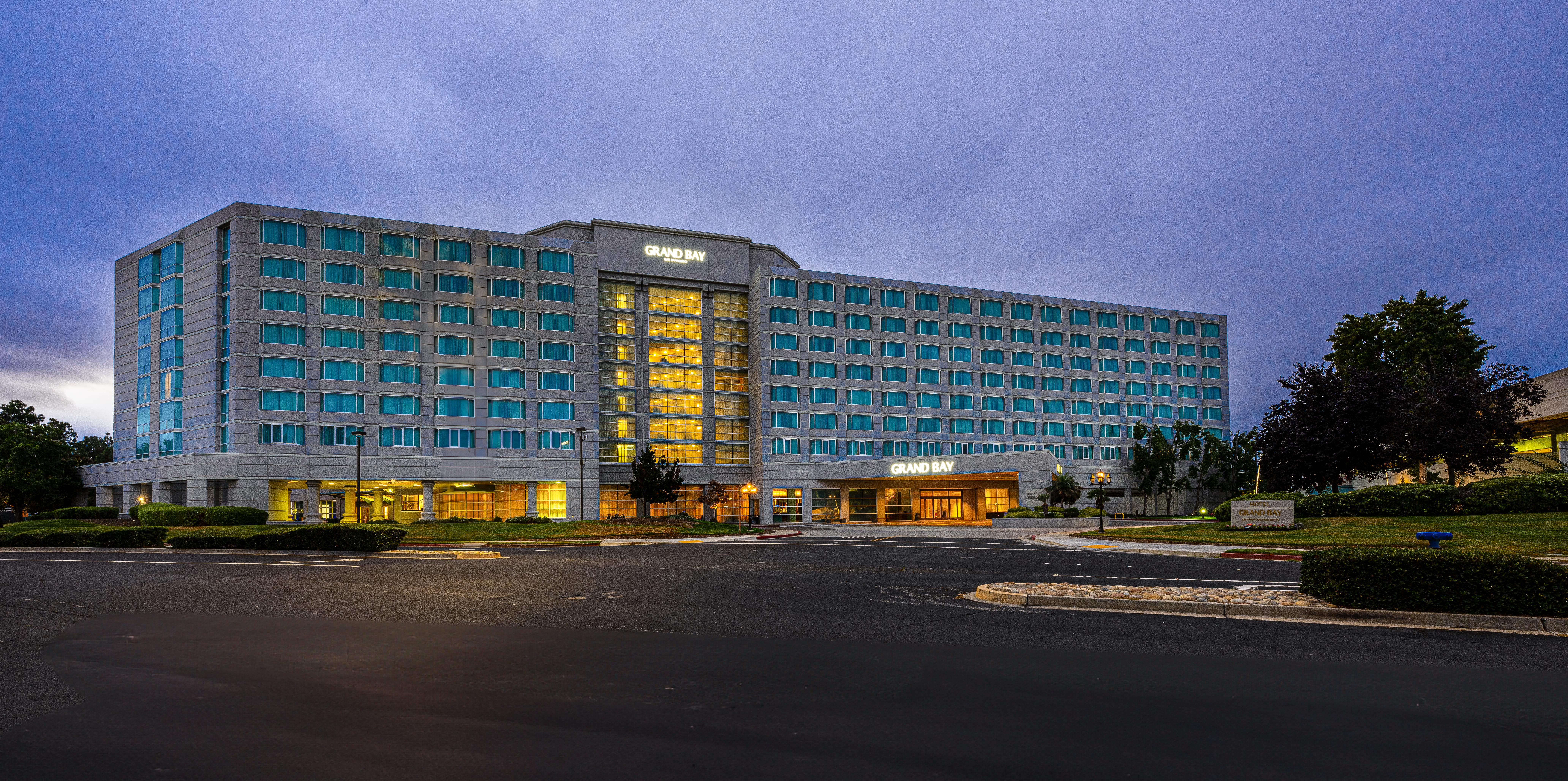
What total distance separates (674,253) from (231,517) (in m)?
42.9

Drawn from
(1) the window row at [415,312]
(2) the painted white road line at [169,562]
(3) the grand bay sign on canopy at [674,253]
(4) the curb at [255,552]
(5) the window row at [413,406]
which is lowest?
(4) the curb at [255,552]

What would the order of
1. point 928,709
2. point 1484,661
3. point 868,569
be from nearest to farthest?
point 928,709 → point 1484,661 → point 868,569

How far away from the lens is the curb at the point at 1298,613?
1145 cm

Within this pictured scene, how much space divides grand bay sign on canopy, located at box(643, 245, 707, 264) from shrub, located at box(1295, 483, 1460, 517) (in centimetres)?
5547

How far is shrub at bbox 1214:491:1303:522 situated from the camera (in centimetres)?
4053

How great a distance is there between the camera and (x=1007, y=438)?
86.7 m

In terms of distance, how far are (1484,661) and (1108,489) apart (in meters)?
82.3

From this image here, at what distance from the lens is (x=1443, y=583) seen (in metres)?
12.2

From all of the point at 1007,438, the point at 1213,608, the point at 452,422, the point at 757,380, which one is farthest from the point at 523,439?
the point at 1213,608

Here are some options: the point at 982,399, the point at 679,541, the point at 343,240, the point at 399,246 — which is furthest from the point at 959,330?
the point at 343,240

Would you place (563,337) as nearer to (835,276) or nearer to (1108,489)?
(835,276)

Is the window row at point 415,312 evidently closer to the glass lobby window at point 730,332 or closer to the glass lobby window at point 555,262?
the glass lobby window at point 555,262

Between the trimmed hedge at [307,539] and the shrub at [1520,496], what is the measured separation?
143ft

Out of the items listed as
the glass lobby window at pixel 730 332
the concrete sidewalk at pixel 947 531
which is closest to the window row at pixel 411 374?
the glass lobby window at pixel 730 332
